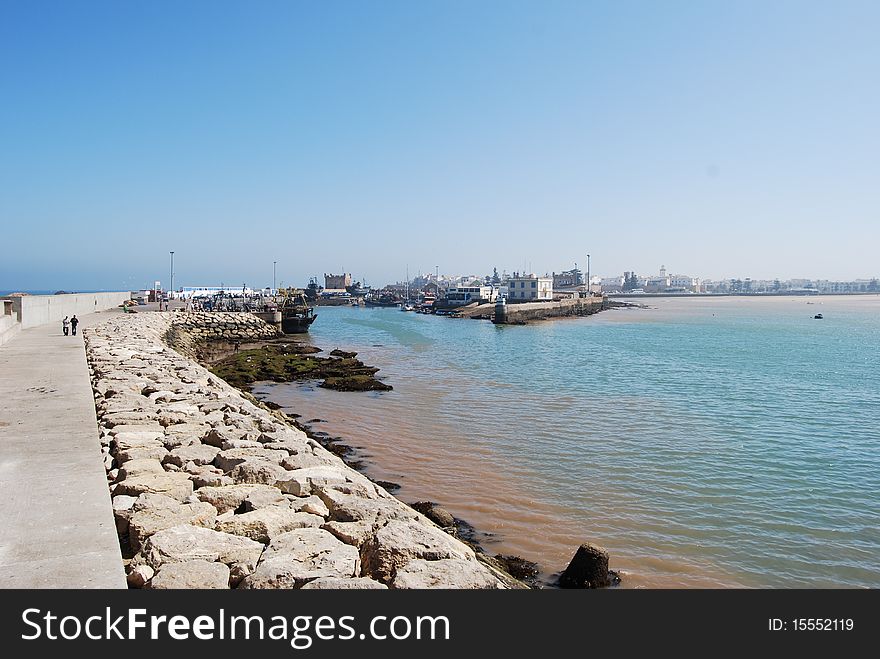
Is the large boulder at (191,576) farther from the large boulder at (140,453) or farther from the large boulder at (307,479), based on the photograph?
the large boulder at (140,453)

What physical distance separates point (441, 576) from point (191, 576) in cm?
146

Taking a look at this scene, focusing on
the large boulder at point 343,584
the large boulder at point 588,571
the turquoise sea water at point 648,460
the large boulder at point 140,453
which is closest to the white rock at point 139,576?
the large boulder at point 343,584

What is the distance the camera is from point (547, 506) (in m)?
8.67

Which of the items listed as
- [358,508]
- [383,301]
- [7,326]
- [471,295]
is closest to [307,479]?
[358,508]

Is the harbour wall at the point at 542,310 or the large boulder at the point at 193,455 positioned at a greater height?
the harbour wall at the point at 542,310

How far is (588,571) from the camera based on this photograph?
630 cm

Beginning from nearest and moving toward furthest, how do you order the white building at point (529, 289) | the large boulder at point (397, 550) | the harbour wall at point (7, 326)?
the large boulder at point (397, 550) → the harbour wall at point (7, 326) → the white building at point (529, 289)

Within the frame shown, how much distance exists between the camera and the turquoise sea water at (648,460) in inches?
288

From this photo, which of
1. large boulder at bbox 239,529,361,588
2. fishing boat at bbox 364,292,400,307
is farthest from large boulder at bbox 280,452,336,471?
fishing boat at bbox 364,292,400,307

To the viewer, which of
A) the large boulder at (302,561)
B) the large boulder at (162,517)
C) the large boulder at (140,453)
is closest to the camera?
the large boulder at (302,561)

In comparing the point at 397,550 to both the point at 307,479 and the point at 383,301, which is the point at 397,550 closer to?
the point at 307,479

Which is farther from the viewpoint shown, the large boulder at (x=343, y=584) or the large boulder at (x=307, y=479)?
the large boulder at (x=307, y=479)
